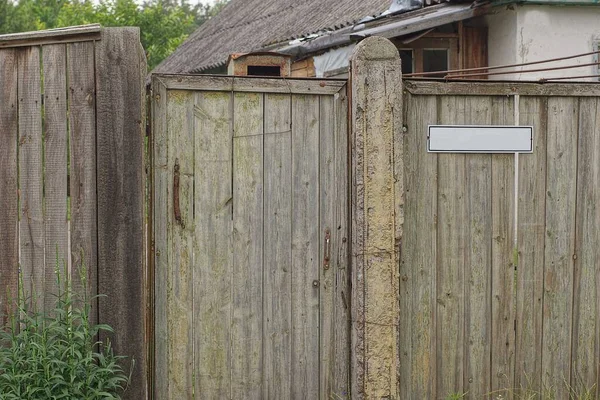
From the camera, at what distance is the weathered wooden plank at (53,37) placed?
16.7 feet

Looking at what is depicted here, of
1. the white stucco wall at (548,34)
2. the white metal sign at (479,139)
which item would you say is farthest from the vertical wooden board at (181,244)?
the white stucco wall at (548,34)

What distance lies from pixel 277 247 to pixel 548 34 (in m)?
7.04

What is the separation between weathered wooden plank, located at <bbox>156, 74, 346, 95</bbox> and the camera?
5250 millimetres

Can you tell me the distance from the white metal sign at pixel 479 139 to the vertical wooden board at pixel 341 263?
533mm

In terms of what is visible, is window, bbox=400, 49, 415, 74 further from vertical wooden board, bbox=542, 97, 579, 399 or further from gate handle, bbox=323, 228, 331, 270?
gate handle, bbox=323, 228, 331, 270

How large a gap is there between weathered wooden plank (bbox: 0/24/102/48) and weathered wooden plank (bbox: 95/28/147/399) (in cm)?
7

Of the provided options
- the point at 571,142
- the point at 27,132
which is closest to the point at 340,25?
the point at 571,142

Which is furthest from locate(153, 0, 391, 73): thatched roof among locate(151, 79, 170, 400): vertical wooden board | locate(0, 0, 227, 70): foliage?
locate(151, 79, 170, 400): vertical wooden board

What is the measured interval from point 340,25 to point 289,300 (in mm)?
8584

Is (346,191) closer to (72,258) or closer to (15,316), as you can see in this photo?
(72,258)

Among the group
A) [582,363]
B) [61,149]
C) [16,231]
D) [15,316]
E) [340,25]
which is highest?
[340,25]

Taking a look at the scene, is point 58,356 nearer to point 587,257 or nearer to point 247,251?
point 247,251

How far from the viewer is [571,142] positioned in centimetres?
580

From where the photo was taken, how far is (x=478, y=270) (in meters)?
5.71
